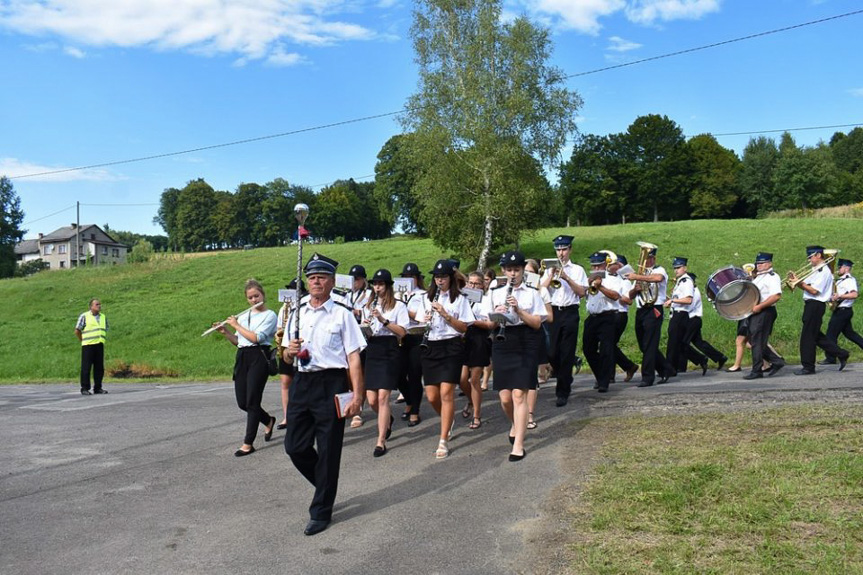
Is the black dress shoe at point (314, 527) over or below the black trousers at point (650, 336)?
below

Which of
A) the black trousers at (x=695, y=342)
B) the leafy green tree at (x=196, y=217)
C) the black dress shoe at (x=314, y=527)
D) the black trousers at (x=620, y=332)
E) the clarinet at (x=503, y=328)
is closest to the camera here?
the black dress shoe at (x=314, y=527)

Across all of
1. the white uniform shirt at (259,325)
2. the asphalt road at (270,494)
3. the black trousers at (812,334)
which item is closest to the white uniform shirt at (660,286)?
the asphalt road at (270,494)

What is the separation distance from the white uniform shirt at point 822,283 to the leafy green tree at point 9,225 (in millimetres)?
93785

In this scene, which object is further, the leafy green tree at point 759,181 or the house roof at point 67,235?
the house roof at point 67,235

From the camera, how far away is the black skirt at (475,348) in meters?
8.63

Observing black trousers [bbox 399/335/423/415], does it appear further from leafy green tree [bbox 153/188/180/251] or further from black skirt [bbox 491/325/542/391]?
leafy green tree [bbox 153/188/180/251]

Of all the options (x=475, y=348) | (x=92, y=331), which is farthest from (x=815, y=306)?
(x=92, y=331)

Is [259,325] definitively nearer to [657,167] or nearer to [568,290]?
[568,290]

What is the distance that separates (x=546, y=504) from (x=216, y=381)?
12.9 meters

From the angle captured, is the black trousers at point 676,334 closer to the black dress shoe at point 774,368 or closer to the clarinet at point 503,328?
the black dress shoe at point 774,368

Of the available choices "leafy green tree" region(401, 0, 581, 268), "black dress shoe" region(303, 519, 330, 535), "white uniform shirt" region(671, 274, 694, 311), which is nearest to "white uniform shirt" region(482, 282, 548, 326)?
"black dress shoe" region(303, 519, 330, 535)

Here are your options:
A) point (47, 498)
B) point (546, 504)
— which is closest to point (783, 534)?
point (546, 504)

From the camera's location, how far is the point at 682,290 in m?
11.4

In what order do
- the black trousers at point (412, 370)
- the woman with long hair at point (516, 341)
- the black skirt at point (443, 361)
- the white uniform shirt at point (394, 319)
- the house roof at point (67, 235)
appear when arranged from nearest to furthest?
1. the woman with long hair at point (516, 341)
2. the black skirt at point (443, 361)
3. the white uniform shirt at point (394, 319)
4. the black trousers at point (412, 370)
5. the house roof at point (67, 235)
